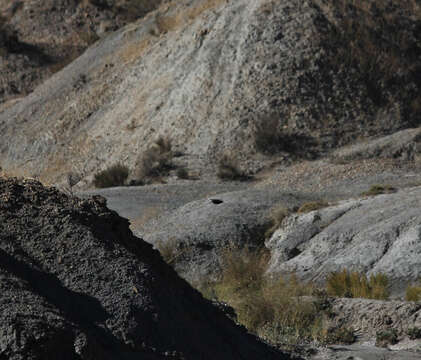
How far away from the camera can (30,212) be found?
8984mm

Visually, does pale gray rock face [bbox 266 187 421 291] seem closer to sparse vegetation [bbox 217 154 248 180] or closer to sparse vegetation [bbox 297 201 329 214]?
sparse vegetation [bbox 297 201 329 214]

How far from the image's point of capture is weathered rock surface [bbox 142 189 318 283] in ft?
69.8

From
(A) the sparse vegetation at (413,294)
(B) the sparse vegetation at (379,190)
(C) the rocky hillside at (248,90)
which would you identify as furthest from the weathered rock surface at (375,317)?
(C) the rocky hillside at (248,90)

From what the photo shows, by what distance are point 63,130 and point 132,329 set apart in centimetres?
3633

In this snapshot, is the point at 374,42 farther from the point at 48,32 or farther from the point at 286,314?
the point at 48,32

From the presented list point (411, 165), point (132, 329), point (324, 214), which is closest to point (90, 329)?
point (132, 329)

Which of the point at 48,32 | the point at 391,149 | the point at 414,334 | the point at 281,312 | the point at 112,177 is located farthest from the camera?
the point at 48,32

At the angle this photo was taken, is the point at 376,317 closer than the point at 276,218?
Yes

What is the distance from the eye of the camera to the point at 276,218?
2303cm

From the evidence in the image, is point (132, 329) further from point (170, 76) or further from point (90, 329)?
point (170, 76)

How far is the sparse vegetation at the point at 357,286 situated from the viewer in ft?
49.7

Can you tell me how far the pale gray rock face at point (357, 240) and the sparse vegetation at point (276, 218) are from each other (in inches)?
10.0

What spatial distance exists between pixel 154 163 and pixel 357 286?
64.5 ft

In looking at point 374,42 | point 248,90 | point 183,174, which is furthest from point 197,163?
point 374,42
